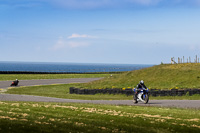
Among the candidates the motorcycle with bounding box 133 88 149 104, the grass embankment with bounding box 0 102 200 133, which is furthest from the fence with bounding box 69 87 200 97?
the grass embankment with bounding box 0 102 200 133

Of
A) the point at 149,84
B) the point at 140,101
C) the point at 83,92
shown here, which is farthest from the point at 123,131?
the point at 149,84

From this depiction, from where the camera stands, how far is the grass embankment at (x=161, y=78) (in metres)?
35.6

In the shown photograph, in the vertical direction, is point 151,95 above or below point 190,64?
below

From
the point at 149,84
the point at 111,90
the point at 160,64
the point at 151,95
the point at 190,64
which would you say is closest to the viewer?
the point at 151,95

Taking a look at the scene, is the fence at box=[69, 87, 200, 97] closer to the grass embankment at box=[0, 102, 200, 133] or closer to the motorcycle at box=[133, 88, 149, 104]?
the motorcycle at box=[133, 88, 149, 104]

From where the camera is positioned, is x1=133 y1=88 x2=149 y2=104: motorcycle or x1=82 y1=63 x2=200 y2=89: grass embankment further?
x1=82 y1=63 x2=200 y2=89: grass embankment

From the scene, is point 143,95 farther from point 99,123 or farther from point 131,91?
point 99,123

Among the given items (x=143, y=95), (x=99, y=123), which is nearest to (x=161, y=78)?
(x=143, y=95)

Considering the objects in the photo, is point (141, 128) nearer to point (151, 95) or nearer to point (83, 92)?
point (151, 95)

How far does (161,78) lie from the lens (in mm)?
38406

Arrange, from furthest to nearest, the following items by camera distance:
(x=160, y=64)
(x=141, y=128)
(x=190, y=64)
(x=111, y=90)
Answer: (x=160, y=64) → (x=190, y=64) → (x=111, y=90) → (x=141, y=128)

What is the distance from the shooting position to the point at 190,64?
4178 centimetres

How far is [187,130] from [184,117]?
3222 mm

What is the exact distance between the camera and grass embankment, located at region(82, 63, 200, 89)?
35.6 metres
